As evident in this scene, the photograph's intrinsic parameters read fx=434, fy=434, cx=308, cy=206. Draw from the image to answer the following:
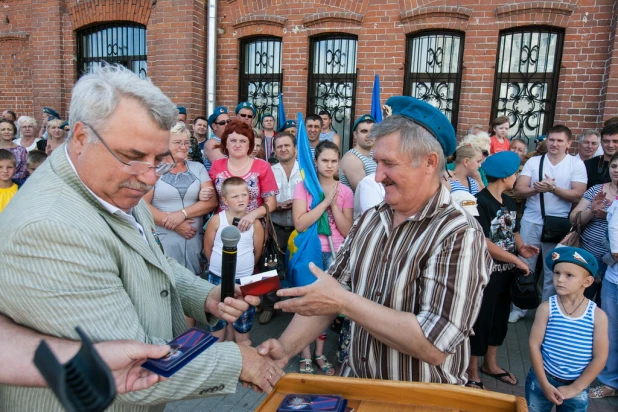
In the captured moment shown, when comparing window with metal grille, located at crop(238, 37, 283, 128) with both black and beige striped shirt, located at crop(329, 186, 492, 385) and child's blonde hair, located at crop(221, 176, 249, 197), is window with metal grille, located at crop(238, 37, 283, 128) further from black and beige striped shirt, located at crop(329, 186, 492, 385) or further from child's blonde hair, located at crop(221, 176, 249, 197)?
black and beige striped shirt, located at crop(329, 186, 492, 385)

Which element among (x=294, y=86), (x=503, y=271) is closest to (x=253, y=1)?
(x=294, y=86)

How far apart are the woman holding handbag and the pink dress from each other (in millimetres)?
3162

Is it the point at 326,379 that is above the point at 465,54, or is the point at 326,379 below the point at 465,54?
below

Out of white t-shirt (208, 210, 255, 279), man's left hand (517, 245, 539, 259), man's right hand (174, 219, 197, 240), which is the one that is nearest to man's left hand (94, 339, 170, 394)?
white t-shirt (208, 210, 255, 279)

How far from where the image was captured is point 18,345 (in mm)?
1222

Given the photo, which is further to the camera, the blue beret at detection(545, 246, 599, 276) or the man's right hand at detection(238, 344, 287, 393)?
the blue beret at detection(545, 246, 599, 276)

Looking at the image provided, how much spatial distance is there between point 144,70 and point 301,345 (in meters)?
8.79

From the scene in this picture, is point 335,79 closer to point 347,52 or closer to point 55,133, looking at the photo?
point 347,52

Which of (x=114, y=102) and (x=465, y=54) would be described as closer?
(x=114, y=102)

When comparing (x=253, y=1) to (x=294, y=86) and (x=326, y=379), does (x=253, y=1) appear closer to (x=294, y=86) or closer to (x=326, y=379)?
(x=294, y=86)

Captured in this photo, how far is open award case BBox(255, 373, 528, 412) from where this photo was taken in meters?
1.39

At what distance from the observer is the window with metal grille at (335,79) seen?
26.5 ft

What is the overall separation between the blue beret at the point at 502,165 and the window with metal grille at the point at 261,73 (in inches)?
217

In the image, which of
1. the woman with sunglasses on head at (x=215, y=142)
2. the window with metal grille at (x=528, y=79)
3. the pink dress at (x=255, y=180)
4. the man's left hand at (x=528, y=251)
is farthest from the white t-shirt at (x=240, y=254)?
the window with metal grille at (x=528, y=79)
